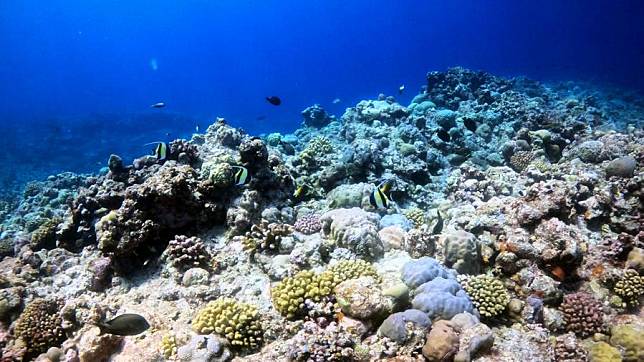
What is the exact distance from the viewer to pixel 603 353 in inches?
202

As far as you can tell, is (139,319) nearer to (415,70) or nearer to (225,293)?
(225,293)

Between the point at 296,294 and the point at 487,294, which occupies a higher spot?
the point at 296,294

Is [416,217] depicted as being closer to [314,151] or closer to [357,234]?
[357,234]

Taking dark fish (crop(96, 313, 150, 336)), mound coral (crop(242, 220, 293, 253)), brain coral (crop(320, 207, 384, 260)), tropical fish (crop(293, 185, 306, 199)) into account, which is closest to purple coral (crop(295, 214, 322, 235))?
brain coral (crop(320, 207, 384, 260))

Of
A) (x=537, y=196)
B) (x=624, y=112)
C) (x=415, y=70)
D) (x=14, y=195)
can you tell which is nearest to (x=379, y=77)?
(x=415, y=70)

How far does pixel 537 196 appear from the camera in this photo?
7.39m

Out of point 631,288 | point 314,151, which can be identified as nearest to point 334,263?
point 631,288

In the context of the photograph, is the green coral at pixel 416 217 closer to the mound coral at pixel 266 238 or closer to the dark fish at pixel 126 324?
the mound coral at pixel 266 238

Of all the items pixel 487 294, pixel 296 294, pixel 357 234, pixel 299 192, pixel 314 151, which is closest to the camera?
pixel 296 294

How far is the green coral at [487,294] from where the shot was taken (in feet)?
18.2

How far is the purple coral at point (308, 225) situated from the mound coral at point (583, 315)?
14.7 ft

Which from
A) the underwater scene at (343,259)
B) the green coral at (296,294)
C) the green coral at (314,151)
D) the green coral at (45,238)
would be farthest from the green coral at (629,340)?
the green coral at (45,238)

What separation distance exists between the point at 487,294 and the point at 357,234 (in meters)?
2.32

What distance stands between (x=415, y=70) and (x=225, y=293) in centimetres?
14009
